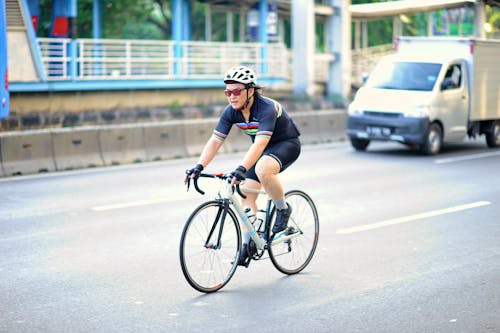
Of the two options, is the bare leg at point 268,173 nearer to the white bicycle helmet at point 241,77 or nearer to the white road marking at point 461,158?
the white bicycle helmet at point 241,77

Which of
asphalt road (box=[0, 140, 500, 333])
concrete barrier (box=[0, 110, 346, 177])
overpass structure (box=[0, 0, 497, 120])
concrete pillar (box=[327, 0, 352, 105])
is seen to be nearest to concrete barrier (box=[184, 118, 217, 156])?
concrete barrier (box=[0, 110, 346, 177])

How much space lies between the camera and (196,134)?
18109 mm

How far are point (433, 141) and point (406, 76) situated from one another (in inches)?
57.4

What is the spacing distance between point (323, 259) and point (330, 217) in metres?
2.31

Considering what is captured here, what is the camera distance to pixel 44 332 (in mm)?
6188

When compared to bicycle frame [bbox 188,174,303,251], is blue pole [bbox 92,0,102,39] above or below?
above

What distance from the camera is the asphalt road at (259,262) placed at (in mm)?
6605

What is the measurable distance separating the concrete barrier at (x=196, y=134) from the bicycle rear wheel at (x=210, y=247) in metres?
10.4

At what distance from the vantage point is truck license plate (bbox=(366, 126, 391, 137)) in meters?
18.1

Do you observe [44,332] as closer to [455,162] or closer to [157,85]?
[455,162]

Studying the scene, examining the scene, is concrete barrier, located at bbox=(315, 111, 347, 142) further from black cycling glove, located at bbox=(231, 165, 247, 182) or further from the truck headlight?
black cycling glove, located at bbox=(231, 165, 247, 182)

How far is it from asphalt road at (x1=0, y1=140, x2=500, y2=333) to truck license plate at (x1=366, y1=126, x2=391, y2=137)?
359 cm

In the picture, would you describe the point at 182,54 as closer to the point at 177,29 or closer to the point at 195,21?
the point at 177,29

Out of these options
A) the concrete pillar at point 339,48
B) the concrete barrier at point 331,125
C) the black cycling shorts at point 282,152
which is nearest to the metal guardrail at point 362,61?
the concrete pillar at point 339,48
